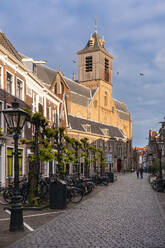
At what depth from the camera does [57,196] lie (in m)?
13.8

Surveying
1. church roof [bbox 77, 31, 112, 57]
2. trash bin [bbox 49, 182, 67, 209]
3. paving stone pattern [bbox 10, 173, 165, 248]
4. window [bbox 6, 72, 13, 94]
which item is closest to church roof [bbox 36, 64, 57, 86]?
church roof [bbox 77, 31, 112, 57]

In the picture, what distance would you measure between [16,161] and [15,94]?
1507 cm

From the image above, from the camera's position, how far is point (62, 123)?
40.2 m

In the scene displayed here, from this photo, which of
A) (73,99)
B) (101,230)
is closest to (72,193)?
(101,230)

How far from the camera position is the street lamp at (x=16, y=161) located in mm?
9078

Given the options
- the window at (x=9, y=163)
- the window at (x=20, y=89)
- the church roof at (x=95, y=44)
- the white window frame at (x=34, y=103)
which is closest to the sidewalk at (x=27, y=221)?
the window at (x=9, y=163)

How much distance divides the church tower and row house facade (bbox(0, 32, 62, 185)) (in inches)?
2201

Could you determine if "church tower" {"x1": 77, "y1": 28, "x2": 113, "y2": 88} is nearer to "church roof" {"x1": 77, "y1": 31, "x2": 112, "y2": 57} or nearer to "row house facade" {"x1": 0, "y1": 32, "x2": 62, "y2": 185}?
"church roof" {"x1": 77, "y1": 31, "x2": 112, "y2": 57}

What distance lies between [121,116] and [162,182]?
8458cm

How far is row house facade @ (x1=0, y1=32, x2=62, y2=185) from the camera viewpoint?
22.0 m

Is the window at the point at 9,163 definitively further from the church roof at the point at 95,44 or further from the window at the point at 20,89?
the church roof at the point at 95,44

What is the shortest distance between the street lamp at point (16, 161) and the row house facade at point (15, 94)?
24.8ft

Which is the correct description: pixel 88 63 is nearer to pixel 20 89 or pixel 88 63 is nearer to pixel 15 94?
pixel 20 89

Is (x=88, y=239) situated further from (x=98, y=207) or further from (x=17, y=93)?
(x=17, y=93)
